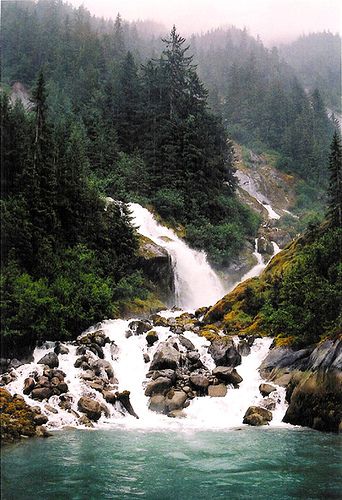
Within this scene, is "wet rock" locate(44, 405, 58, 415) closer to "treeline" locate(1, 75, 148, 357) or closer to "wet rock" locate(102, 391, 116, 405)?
"wet rock" locate(102, 391, 116, 405)

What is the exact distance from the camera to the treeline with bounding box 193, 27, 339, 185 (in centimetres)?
8719

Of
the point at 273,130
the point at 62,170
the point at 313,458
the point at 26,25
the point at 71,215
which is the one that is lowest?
the point at 313,458

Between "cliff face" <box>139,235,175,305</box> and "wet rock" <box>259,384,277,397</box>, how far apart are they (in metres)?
17.0

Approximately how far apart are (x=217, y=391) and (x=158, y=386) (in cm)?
238

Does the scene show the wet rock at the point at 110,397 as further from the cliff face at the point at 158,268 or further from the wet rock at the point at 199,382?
the cliff face at the point at 158,268

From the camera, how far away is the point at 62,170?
3064 centimetres

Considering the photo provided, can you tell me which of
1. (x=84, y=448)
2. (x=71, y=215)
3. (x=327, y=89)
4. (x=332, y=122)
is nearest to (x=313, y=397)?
(x=84, y=448)

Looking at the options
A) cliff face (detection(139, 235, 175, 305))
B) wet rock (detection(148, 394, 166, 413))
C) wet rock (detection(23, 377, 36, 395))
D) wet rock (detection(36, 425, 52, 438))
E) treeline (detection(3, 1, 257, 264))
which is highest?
treeline (detection(3, 1, 257, 264))

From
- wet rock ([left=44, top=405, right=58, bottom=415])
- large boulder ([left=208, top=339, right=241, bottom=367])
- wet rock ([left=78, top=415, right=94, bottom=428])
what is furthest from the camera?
large boulder ([left=208, top=339, right=241, bottom=367])

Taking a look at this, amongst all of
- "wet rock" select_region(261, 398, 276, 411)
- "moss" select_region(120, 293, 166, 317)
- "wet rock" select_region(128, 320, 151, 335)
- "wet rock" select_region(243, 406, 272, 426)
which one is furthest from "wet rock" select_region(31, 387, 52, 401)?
"moss" select_region(120, 293, 166, 317)

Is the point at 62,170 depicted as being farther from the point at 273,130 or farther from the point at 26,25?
the point at 273,130

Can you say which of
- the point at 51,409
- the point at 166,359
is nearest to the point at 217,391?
the point at 166,359

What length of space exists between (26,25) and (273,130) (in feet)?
166

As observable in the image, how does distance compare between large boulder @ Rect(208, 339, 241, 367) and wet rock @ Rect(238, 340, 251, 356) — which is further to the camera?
wet rock @ Rect(238, 340, 251, 356)
